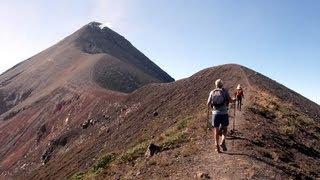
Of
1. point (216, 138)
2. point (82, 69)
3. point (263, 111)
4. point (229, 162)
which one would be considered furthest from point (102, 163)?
point (82, 69)

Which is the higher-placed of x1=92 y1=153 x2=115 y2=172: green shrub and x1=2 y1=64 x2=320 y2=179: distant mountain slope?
x1=2 y1=64 x2=320 y2=179: distant mountain slope

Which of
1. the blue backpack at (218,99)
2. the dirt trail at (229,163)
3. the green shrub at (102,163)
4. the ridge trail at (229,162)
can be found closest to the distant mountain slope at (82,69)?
the green shrub at (102,163)

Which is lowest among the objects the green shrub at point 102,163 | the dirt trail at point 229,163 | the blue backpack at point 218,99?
the green shrub at point 102,163

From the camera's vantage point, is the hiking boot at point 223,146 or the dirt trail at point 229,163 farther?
the hiking boot at point 223,146

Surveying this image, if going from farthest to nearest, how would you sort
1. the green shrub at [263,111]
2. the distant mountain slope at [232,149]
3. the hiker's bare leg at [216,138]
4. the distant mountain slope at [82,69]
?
the distant mountain slope at [82,69], the green shrub at [263,111], the hiker's bare leg at [216,138], the distant mountain slope at [232,149]

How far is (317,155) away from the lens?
21.6 metres

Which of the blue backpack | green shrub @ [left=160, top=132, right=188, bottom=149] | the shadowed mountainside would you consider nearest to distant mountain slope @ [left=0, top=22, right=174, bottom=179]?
the shadowed mountainside

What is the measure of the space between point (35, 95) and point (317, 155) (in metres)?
92.1

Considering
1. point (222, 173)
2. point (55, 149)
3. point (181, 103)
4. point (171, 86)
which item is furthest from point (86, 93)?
point (222, 173)

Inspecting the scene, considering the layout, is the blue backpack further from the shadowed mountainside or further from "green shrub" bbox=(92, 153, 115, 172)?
"green shrub" bbox=(92, 153, 115, 172)

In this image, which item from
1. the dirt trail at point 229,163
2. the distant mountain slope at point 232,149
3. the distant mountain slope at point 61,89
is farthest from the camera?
the distant mountain slope at point 61,89

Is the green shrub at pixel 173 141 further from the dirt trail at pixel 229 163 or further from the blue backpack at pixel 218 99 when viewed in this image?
the blue backpack at pixel 218 99

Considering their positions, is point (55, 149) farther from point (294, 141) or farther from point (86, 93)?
point (294, 141)

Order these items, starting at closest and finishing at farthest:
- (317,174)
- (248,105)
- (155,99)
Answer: (317,174) < (248,105) < (155,99)
